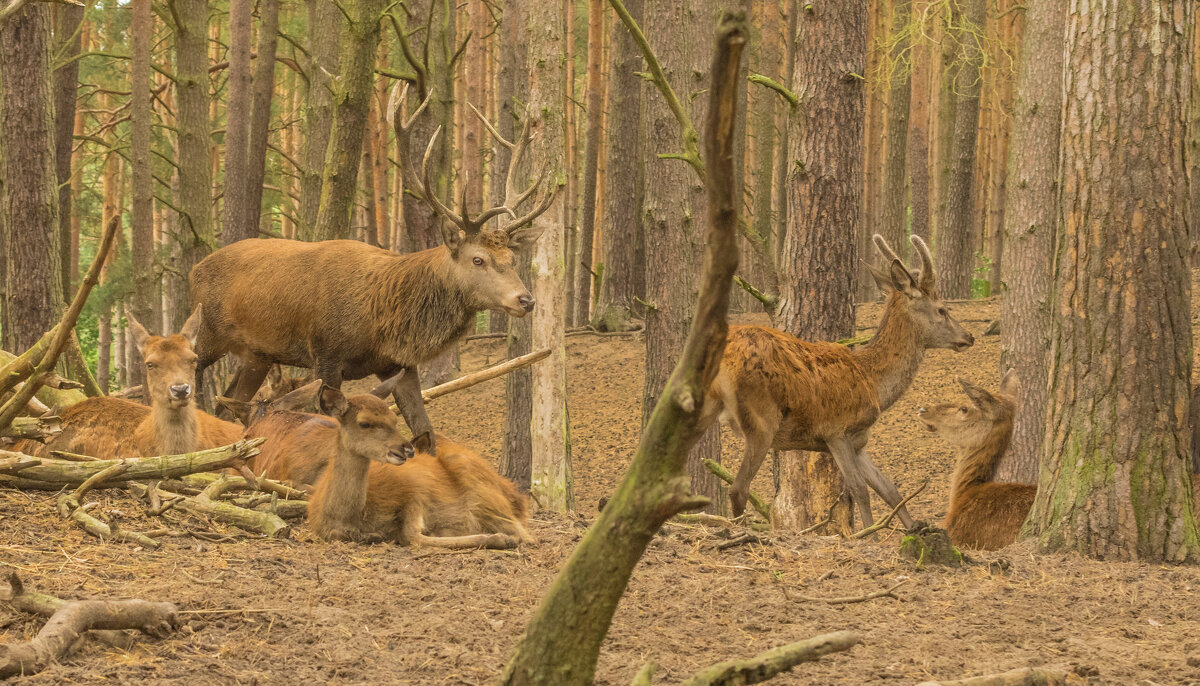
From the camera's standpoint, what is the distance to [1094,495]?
5.95m

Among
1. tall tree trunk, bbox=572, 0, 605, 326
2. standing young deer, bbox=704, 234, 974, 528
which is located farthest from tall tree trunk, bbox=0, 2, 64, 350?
tall tree trunk, bbox=572, 0, 605, 326

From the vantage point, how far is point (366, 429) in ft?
19.4

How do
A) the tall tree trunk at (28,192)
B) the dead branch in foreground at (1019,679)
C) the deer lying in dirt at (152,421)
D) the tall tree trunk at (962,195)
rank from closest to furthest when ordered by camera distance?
1. the dead branch in foreground at (1019,679)
2. the deer lying in dirt at (152,421)
3. the tall tree trunk at (28,192)
4. the tall tree trunk at (962,195)

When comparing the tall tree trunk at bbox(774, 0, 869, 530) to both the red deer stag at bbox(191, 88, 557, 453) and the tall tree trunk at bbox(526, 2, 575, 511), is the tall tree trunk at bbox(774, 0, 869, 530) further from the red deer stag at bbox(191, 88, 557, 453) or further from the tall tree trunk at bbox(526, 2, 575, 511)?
the red deer stag at bbox(191, 88, 557, 453)

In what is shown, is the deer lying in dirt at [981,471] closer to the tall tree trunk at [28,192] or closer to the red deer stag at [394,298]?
the red deer stag at [394,298]

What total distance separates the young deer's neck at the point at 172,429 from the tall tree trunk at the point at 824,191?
4293 millimetres

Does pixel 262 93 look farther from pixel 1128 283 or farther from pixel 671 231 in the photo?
pixel 1128 283

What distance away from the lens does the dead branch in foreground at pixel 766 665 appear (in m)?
3.03

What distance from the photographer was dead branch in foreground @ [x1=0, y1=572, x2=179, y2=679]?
3.59 meters

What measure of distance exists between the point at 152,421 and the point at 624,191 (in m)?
11.8

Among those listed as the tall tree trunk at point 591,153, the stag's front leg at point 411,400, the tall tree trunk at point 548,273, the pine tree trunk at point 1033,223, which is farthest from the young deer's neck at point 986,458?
the tall tree trunk at point 591,153

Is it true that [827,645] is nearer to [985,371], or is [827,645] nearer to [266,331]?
[266,331]

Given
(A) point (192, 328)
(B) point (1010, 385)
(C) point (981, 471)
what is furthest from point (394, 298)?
(B) point (1010, 385)

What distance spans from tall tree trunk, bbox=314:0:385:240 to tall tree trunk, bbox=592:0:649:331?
22.5ft
